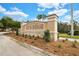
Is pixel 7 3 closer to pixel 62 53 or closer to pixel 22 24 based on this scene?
pixel 22 24

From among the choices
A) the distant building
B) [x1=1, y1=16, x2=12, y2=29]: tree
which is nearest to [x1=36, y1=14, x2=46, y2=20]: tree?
the distant building

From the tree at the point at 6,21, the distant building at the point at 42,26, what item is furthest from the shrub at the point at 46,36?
the tree at the point at 6,21

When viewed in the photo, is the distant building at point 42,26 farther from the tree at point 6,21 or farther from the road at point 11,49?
the road at point 11,49

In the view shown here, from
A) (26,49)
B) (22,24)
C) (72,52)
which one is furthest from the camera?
(22,24)

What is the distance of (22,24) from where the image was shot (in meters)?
4.45

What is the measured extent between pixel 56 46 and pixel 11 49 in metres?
1.08

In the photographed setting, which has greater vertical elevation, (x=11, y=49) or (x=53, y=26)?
(x=53, y=26)

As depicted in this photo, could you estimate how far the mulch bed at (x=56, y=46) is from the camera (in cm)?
390

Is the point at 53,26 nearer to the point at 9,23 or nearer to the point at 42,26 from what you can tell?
the point at 42,26

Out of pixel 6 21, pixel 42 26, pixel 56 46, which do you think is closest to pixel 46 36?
pixel 42 26

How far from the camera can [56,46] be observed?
413cm

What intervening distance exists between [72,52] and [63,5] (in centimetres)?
112

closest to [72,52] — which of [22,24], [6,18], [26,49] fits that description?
[26,49]

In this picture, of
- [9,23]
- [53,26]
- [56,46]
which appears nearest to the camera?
[56,46]
